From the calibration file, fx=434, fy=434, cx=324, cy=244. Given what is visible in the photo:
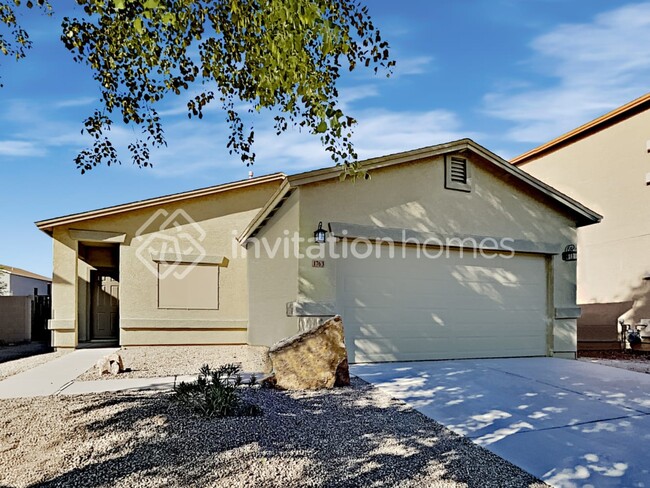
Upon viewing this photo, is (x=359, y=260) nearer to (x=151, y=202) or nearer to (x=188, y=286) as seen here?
(x=188, y=286)

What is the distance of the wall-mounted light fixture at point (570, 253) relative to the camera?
9.88 metres

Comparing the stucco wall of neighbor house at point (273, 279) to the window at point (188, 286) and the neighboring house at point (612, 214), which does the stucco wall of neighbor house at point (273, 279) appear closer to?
the window at point (188, 286)

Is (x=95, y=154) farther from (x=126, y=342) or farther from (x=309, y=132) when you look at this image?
(x=126, y=342)

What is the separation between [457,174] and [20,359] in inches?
414

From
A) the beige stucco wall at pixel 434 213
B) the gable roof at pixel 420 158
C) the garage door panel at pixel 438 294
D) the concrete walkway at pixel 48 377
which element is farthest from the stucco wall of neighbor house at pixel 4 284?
the garage door panel at pixel 438 294

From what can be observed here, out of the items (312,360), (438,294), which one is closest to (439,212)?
(438,294)

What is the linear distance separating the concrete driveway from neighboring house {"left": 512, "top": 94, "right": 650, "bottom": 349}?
5.18m

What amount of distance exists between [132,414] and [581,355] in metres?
11.1

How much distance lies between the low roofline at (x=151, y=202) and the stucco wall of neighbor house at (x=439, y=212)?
3.03 meters

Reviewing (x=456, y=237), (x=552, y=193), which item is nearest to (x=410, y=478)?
(x=456, y=237)

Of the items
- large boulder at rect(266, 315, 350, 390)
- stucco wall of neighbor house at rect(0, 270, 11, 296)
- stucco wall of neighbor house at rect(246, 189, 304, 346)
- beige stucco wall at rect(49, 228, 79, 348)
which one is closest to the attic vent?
stucco wall of neighbor house at rect(246, 189, 304, 346)

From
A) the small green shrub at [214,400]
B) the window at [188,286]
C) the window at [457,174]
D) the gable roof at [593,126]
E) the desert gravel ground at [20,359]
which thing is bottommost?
the desert gravel ground at [20,359]

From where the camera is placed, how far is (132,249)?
1170cm

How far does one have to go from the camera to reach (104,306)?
13.5 metres
